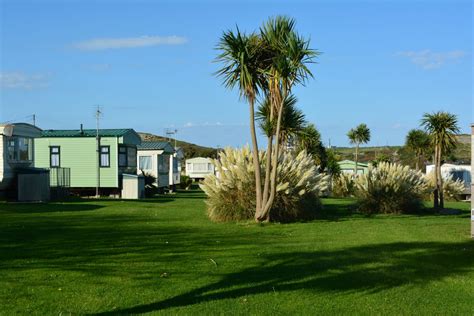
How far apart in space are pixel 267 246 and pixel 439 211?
1406 cm

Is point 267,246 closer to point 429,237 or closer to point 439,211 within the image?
point 429,237

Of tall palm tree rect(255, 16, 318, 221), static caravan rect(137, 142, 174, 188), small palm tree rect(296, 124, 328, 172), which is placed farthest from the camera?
static caravan rect(137, 142, 174, 188)

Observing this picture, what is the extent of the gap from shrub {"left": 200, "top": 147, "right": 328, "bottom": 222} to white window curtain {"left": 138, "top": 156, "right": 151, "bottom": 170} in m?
23.9

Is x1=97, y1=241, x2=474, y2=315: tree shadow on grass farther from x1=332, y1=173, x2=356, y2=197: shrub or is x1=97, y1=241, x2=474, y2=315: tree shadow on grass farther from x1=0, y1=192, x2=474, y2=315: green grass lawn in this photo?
x1=332, y1=173, x2=356, y2=197: shrub

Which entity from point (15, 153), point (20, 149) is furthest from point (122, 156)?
point (15, 153)

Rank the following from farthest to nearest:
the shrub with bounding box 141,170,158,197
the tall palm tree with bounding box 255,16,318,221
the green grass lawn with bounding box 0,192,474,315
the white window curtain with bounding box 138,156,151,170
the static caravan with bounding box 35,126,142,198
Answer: the white window curtain with bounding box 138,156,151,170
the shrub with bounding box 141,170,158,197
the static caravan with bounding box 35,126,142,198
the tall palm tree with bounding box 255,16,318,221
the green grass lawn with bounding box 0,192,474,315

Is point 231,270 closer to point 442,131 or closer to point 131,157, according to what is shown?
point 442,131

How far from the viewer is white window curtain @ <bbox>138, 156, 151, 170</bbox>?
41.8 metres

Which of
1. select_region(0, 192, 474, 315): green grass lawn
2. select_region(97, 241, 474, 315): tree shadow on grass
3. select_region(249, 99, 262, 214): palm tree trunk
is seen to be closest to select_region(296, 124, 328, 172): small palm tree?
select_region(249, 99, 262, 214): palm tree trunk

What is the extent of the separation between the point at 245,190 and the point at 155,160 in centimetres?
2475

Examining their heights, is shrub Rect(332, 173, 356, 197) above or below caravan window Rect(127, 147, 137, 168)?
below

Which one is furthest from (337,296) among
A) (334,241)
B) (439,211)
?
(439,211)

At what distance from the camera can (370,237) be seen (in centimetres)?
1336

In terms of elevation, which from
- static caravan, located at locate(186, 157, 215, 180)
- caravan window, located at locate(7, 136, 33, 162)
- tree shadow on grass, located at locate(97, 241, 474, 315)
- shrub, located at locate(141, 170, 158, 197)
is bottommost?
tree shadow on grass, located at locate(97, 241, 474, 315)
